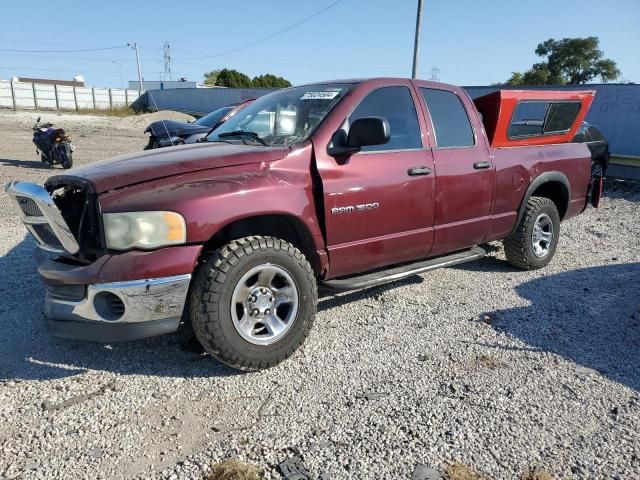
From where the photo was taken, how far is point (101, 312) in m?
2.81

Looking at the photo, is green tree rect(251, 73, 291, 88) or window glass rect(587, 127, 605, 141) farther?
green tree rect(251, 73, 291, 88)

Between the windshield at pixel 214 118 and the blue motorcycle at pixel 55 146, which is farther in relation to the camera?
the blue motorcycle at pixel 55 146

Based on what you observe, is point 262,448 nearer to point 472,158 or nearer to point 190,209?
point 190,209

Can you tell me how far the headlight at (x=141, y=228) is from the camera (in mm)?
2791

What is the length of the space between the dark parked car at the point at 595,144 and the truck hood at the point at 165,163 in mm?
8565

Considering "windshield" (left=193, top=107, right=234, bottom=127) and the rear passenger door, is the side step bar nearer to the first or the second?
the rear passenger door

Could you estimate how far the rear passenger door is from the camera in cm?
412

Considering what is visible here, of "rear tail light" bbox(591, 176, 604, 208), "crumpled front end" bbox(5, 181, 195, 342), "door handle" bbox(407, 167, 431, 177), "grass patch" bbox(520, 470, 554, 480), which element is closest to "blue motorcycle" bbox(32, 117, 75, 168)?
"crumpled front end" bbox(5, 181, 195, 342)

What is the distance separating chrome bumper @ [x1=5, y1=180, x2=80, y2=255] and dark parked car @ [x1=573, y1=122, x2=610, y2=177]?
9.65m

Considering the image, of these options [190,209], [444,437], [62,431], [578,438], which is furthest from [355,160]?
[62,431]

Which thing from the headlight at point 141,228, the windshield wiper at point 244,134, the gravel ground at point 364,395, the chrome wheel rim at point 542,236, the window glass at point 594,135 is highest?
the windshield wiper at point 244,134

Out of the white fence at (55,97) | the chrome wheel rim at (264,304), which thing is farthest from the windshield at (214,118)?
the white fence at (55,97)

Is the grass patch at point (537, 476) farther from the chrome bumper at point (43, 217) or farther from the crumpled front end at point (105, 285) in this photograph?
the chrome bumper at point (43, 217)

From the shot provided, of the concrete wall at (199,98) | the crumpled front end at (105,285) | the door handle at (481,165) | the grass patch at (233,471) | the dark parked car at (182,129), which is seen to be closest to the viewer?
the grass patch at (233,471)
